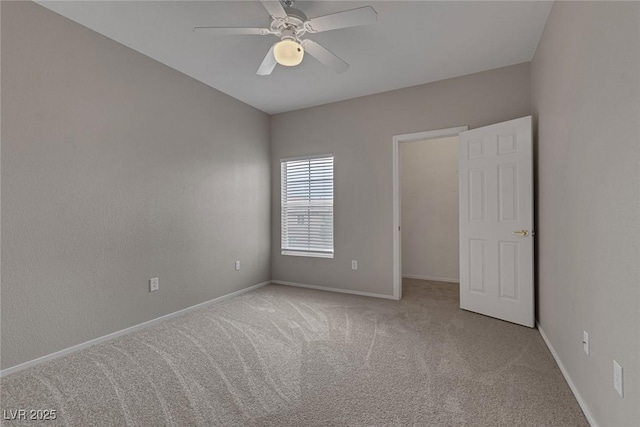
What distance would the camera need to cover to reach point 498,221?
302cm

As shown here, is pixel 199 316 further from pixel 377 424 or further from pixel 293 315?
pixel 377 424

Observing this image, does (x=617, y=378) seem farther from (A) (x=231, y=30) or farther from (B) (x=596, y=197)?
(A) (x=231, y=30)

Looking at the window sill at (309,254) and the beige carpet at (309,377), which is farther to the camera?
the window sill at (309,254)

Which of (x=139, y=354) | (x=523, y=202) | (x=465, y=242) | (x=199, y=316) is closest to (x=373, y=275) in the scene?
(x=465, y=242)

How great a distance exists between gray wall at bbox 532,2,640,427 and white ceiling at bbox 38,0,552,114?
1.68 ft

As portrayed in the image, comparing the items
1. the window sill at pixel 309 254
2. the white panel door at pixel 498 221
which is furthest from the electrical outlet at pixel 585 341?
the window sill at pixel 309 254

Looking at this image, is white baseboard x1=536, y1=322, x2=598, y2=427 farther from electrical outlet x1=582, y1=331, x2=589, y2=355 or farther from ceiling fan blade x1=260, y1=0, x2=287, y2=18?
ceiling fan blade x1=260, y1=0, x2=287, y2=18

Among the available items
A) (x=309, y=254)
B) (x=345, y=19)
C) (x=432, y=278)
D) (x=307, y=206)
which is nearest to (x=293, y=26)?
(x=345, y=19)

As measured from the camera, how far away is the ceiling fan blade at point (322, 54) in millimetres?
2232

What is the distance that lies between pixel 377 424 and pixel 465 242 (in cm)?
236

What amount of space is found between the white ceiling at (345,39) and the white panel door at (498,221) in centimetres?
81

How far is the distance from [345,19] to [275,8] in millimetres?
461

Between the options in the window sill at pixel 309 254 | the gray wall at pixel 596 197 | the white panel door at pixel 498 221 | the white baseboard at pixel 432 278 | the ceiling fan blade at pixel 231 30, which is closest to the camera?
the gray wall at pixel 596 197

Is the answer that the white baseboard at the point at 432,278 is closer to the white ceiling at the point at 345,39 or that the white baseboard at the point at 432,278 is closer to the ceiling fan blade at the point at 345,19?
the white ceiling at the point at 345,39
